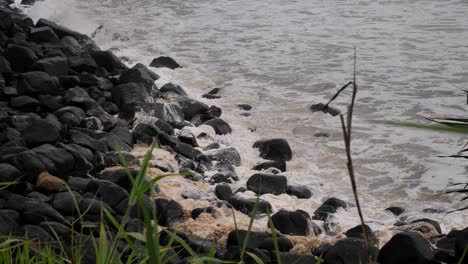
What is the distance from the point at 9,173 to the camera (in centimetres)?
429

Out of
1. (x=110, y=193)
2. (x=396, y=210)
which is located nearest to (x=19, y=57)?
(x=110, y=193)

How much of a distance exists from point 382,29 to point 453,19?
60.1 inches

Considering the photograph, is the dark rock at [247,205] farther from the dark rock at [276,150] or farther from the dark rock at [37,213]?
the dark rock at [37,213]

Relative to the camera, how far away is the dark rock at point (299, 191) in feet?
17.2

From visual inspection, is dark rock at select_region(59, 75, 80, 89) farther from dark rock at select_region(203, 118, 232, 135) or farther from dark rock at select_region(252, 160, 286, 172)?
dark rock at select_region(252, 160, 286, 172)

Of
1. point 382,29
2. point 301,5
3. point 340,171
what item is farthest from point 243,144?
point 301,5

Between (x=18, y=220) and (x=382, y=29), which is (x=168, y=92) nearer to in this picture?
(x=18, y=220)

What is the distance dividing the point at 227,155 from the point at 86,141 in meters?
1.30

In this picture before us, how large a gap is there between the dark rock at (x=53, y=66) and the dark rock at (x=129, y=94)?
2.24 ft

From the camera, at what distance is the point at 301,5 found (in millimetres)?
13992

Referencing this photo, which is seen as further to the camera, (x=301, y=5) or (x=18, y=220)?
(x=301, y=5)

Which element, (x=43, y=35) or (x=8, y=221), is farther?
(x=43, y=35)

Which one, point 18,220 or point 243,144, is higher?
point 18,220

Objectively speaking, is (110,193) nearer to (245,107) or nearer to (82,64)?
(245,107)
